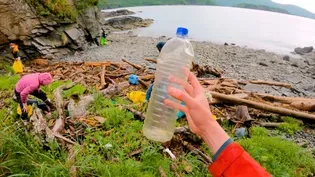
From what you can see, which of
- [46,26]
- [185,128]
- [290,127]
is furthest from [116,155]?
[46,26]

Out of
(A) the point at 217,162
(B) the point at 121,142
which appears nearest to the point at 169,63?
(A) the point at 217,162

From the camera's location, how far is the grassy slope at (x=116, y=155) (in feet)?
13.7

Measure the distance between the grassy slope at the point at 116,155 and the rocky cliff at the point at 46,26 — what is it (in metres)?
12.5

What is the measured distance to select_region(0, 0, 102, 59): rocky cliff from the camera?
1719cm

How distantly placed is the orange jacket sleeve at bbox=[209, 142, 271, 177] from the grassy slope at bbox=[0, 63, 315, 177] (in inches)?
109

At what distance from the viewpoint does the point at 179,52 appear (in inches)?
126

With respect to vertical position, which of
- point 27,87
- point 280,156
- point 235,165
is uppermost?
point 235,165

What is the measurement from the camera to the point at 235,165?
1.75 meters

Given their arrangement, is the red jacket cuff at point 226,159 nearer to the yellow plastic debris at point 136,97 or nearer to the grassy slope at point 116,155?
the grassy slope at point 116,155

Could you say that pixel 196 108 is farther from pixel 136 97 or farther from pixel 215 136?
pixel 136 97

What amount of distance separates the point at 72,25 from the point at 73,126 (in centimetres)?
1833

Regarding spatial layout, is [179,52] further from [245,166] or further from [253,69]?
[253,69]

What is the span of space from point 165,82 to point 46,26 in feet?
61.6

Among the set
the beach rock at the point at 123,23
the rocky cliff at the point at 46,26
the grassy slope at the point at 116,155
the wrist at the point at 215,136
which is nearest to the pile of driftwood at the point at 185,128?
the grassy slope at the point at 116,155
